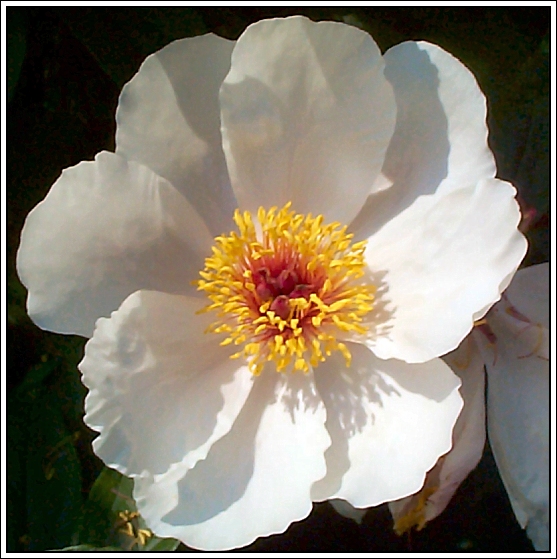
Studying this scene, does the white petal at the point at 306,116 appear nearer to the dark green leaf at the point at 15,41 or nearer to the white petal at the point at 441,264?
the white petal at the point at 441,264

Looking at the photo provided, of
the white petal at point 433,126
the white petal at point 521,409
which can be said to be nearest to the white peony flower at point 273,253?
the white petal at point 433,126

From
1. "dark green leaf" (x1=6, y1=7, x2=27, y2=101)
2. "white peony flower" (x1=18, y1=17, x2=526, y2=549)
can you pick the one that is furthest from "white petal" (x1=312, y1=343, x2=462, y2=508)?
"dark green leaf" (x1=6, y1=7, x2=27, y2=101)

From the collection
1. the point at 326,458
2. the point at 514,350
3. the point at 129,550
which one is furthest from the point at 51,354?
the point at 514,350

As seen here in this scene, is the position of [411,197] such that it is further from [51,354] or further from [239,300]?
[51,354]

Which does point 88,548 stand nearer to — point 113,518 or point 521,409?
point 113,518

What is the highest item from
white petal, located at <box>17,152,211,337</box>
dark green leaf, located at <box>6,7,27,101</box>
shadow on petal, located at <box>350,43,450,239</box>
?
dark green leaf, located at <box>6,7,27,101</box>

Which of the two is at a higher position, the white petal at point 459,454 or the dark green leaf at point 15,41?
the dark green leaf at point 15,41

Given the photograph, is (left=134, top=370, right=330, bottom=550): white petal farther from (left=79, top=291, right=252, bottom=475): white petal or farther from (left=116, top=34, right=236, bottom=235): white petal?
(left=116, top=34, right=236, bottom=235): white petal
